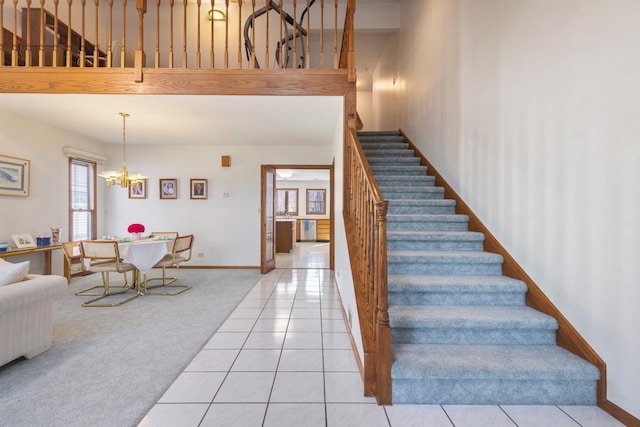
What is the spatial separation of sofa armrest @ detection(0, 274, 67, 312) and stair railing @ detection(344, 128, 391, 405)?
2.40 meters

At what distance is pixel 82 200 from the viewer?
532cm

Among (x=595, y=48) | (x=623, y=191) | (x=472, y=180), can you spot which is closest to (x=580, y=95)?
(x=595, y=48)

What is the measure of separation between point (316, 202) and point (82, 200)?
737cm

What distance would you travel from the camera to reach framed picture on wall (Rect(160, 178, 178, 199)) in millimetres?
5819

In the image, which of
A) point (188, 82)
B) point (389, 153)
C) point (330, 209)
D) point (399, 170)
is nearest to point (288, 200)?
point (330, 209)

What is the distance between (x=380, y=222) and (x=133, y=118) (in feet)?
13.6

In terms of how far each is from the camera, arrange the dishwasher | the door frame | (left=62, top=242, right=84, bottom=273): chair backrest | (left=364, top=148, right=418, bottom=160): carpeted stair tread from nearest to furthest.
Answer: (left=62, top=242, right=84, bottom=273): chair backrest < (left=364, top=148, right=418, bottom=160): carpeted stair tread < the door frame < the dishwasher

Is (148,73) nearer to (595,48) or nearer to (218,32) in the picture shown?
(218,32)

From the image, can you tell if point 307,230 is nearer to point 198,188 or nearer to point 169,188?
point 198,188

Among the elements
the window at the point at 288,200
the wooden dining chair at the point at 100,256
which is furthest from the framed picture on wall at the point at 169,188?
the window at the point at 288,200

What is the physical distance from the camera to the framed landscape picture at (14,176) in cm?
389

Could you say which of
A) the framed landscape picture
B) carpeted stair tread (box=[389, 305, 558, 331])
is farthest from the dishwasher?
carpeted stair tread (box=[389, 305, 558, 331])

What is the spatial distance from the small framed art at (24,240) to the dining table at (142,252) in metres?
1.40

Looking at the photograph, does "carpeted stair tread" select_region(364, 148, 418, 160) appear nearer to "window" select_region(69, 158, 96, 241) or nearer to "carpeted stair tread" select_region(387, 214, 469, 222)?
"carpeted stair tread" select_region(387, 214, 469, 222)
